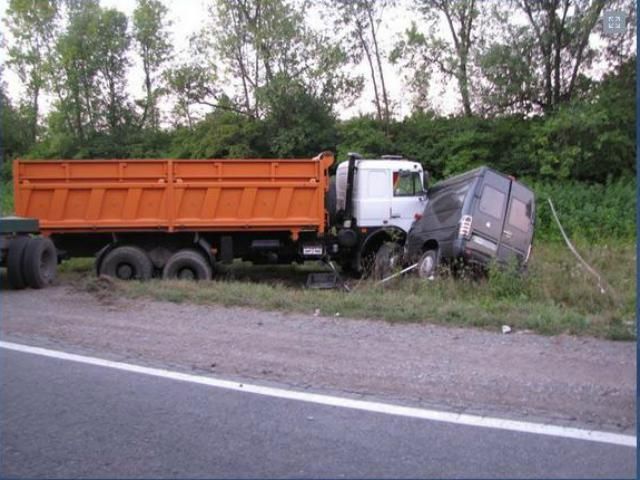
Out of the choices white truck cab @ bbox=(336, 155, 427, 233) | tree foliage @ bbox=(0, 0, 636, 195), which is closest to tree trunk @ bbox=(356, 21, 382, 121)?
tree foliage @ bbox=(0, 0, 636, 195)

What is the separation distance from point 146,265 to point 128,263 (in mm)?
350

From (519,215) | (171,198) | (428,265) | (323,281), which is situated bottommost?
(323,281)

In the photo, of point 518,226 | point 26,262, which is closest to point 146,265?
point 26,262

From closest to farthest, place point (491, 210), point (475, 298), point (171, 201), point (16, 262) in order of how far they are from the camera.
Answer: point (475, 298), point (16, 262), point (491, 210), point (171, 201)

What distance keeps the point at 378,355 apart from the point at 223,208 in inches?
246

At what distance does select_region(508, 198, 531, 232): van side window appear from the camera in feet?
36.7

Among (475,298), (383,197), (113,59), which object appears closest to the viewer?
(475,298)

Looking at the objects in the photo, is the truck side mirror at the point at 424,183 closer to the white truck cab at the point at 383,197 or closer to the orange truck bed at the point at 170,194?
the white truck cab at the point at 383,197

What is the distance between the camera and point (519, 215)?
11.3m

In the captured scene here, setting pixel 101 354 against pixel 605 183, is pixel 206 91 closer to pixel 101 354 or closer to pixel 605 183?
pixel 605 183

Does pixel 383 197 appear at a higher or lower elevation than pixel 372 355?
higher

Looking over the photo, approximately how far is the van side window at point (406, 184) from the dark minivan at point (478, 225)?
35.1 inches

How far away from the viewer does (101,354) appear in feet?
21.5

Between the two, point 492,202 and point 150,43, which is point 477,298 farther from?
point 150,43
